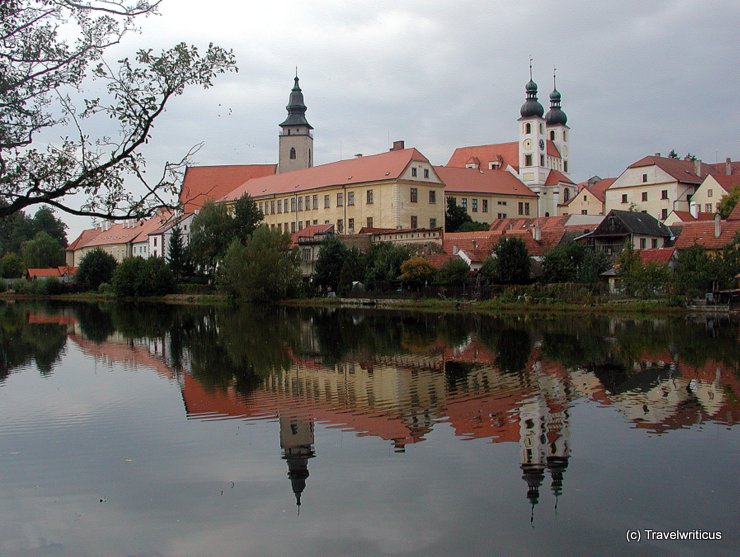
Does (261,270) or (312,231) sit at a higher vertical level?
(312,231)

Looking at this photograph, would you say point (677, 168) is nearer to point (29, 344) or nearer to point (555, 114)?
point (555, 114)

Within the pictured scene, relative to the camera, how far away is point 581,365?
63.4 feet

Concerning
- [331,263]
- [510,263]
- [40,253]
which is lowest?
[510,263]

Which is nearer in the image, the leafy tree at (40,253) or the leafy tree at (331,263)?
the leafy tree at (331,263)

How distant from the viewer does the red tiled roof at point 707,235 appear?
45.0 m

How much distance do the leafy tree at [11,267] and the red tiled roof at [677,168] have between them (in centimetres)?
6712

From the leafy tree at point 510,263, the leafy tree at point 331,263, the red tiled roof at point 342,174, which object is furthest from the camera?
the red tiled roof at point 342,174

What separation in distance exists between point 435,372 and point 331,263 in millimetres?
36940

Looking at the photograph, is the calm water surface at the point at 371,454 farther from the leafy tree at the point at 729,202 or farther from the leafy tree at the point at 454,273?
the leafy tree at the point at 729,202

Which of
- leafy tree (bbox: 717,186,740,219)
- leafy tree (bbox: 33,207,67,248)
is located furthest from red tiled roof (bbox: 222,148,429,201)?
leafy tree (bbox: 33,207,67,248)

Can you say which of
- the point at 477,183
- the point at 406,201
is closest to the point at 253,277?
the point at 406,201

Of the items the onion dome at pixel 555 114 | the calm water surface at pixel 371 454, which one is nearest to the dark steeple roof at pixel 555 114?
the onion dome at pixel 555 114

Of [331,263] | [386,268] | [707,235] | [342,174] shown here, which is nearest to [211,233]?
[342,174]

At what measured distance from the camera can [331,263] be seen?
2169 inches
